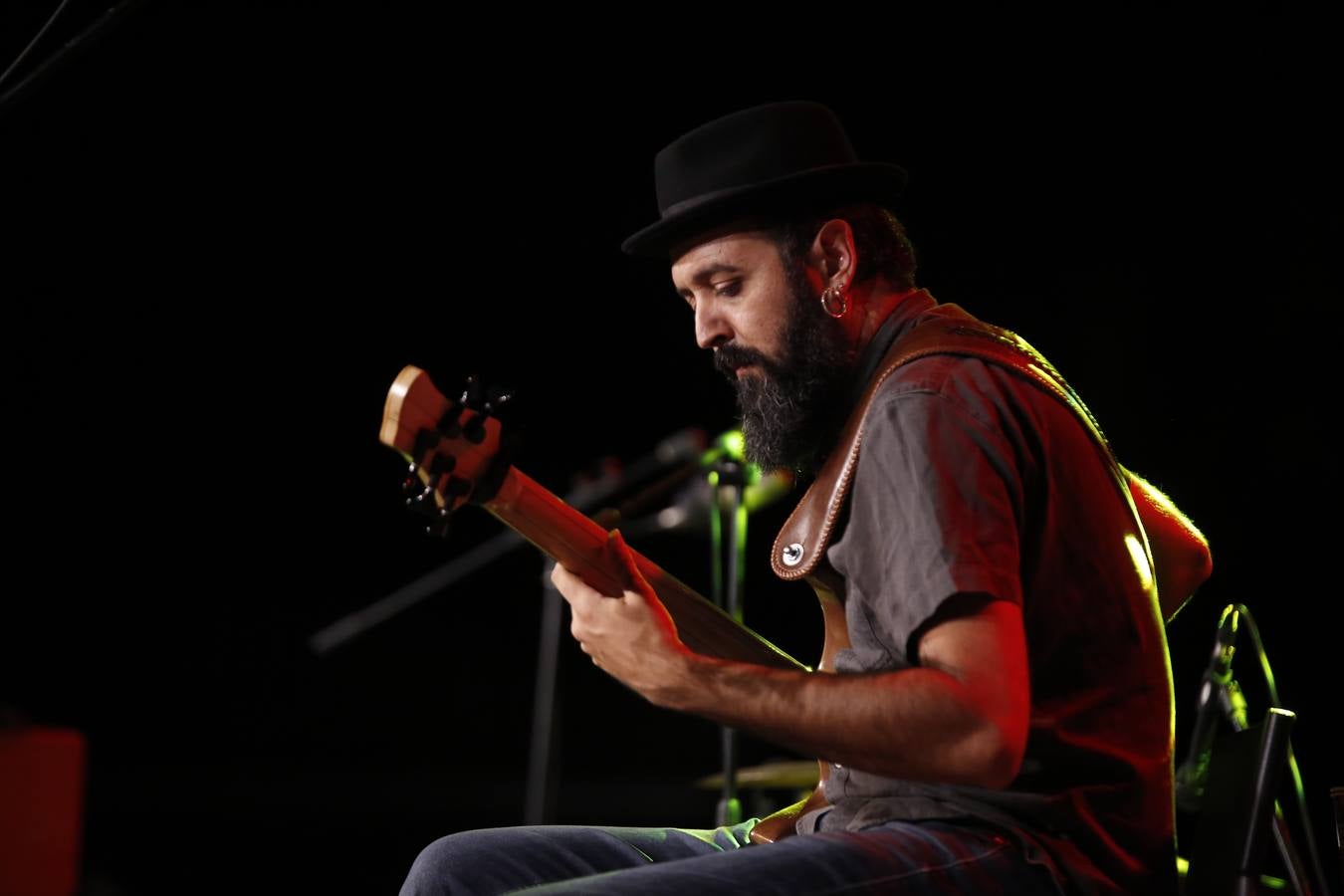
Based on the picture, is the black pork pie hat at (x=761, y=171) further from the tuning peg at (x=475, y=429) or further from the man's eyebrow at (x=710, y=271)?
the tuning peg at (x=475, y=429)

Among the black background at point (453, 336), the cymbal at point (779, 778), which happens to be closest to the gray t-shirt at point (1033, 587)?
the cymbal at point (779, 778)

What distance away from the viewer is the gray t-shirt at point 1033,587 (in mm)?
1530

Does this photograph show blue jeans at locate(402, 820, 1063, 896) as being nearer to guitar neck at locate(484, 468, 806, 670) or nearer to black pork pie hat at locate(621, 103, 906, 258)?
guitar neck at locate(484, 468, 806, 670)

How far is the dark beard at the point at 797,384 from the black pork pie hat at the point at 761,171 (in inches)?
5.8

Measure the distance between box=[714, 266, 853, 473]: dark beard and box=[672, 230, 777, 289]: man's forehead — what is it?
67mm

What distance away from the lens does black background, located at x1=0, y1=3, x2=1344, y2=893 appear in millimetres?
5160

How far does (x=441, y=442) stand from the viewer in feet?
6.10

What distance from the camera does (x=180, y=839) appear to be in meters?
6.03

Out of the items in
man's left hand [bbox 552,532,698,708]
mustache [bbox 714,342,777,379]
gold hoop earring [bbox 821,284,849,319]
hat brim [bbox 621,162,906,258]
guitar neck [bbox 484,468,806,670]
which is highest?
hat brim [bbox 621,162,906,258]

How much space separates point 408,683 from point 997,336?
20.5ft

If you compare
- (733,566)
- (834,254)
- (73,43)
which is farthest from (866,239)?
(733,566)

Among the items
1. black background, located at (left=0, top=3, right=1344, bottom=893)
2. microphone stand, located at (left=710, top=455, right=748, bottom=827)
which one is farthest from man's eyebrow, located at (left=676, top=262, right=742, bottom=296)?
black background, located at (left=0, top=3, right=1344, bottom=893)

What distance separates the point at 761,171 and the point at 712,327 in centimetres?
28

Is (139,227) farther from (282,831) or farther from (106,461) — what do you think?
(282,831)
